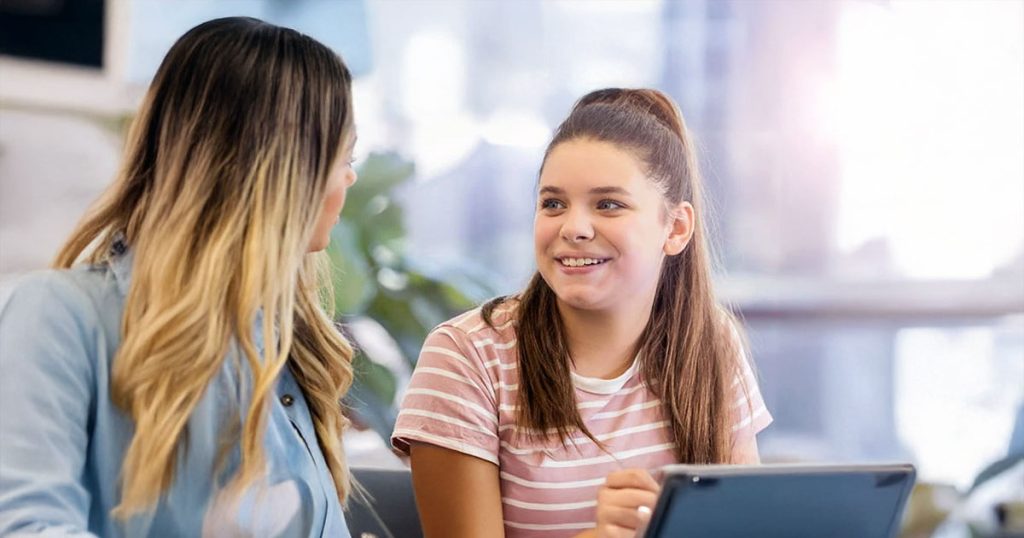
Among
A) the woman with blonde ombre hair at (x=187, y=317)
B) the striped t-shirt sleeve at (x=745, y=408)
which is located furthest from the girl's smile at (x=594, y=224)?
the woman with blonde ombre hair at (x=187, y=317)

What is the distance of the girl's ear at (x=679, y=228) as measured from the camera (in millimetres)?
1602

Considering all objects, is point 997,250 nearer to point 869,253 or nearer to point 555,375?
point 869,253

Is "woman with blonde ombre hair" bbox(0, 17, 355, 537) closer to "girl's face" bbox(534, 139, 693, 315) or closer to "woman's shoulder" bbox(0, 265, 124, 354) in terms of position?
"woman's shoulder" bbox(0, 265, 124, 354)

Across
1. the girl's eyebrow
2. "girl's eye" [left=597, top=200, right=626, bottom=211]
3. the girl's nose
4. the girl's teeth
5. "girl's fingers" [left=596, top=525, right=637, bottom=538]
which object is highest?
the girl's eyebrow

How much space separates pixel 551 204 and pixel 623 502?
423mm

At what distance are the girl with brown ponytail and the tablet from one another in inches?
11.9

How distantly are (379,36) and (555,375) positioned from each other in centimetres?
132

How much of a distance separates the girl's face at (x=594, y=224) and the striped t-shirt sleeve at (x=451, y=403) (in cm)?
15

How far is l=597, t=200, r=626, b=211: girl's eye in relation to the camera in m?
1.51

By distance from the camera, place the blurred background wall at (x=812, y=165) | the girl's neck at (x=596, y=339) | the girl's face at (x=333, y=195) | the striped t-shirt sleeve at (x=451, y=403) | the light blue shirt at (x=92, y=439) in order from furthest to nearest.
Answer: the blurred background wall at (x=812, y=165)
the girl's neck at (x=596, y=339)
the striped t-shirt sleeve at (x=451, y=403)
the girl's face at (x=333, y=195)
the light blue shirt at (x=92, y=439)

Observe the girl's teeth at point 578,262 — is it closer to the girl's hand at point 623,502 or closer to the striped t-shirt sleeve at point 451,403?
the striped t-shirt sleeve at point 451,403

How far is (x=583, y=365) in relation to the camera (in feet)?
5.12

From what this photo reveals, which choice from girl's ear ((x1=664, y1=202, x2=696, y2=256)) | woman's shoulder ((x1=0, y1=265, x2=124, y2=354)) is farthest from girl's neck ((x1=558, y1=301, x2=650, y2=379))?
woman's shoulder ((x1=0, y1=265, x2=124, y2=354))

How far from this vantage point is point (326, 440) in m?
1.31
